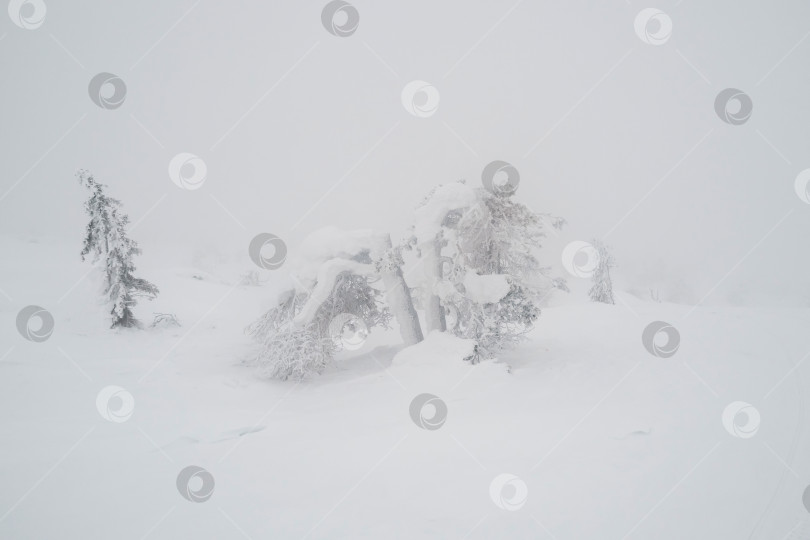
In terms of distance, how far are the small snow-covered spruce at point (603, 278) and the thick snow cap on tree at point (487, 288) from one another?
18.7 m

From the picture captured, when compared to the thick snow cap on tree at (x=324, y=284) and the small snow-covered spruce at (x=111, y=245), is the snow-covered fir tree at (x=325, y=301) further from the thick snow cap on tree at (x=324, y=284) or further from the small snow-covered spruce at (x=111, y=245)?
the small snow-covered spruce at (x=111, y=245)

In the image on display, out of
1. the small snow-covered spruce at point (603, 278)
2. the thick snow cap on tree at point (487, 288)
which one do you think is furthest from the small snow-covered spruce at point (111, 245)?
the small snow-covered spruce at point (603, 278)

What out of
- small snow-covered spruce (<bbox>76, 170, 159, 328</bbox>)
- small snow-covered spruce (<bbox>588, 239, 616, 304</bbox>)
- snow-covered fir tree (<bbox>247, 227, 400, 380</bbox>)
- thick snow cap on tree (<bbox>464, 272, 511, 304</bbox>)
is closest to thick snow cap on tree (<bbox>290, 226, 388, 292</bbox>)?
snow-covered fir tree (<bbox>247, 227, 400, 380</bbox>)

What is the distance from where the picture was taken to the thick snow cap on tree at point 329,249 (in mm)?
11320

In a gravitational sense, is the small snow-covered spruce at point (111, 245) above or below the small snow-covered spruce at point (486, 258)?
below

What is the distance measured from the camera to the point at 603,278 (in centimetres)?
2577

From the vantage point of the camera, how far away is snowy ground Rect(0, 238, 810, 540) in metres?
4.08

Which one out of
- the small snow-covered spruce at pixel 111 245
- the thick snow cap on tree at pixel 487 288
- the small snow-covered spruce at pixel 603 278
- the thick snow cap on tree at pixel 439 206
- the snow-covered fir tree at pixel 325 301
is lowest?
the small snow-covered spruce at pixel 111 245

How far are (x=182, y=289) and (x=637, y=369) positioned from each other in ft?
70.0

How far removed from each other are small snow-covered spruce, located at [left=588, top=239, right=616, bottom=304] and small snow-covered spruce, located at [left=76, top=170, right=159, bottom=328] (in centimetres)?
2595

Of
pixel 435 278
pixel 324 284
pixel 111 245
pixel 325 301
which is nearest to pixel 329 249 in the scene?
pixel 324 284

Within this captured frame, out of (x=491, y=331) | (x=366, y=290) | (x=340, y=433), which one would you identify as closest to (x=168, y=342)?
(x=366, y=290)

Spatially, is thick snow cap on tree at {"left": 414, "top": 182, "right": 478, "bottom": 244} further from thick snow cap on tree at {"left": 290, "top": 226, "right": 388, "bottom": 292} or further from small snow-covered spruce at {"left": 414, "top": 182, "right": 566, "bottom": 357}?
thick snow cap on tree at {"left": 290, "top": 226, "right": 388, "bottom": 292}

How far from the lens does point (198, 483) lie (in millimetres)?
4691
